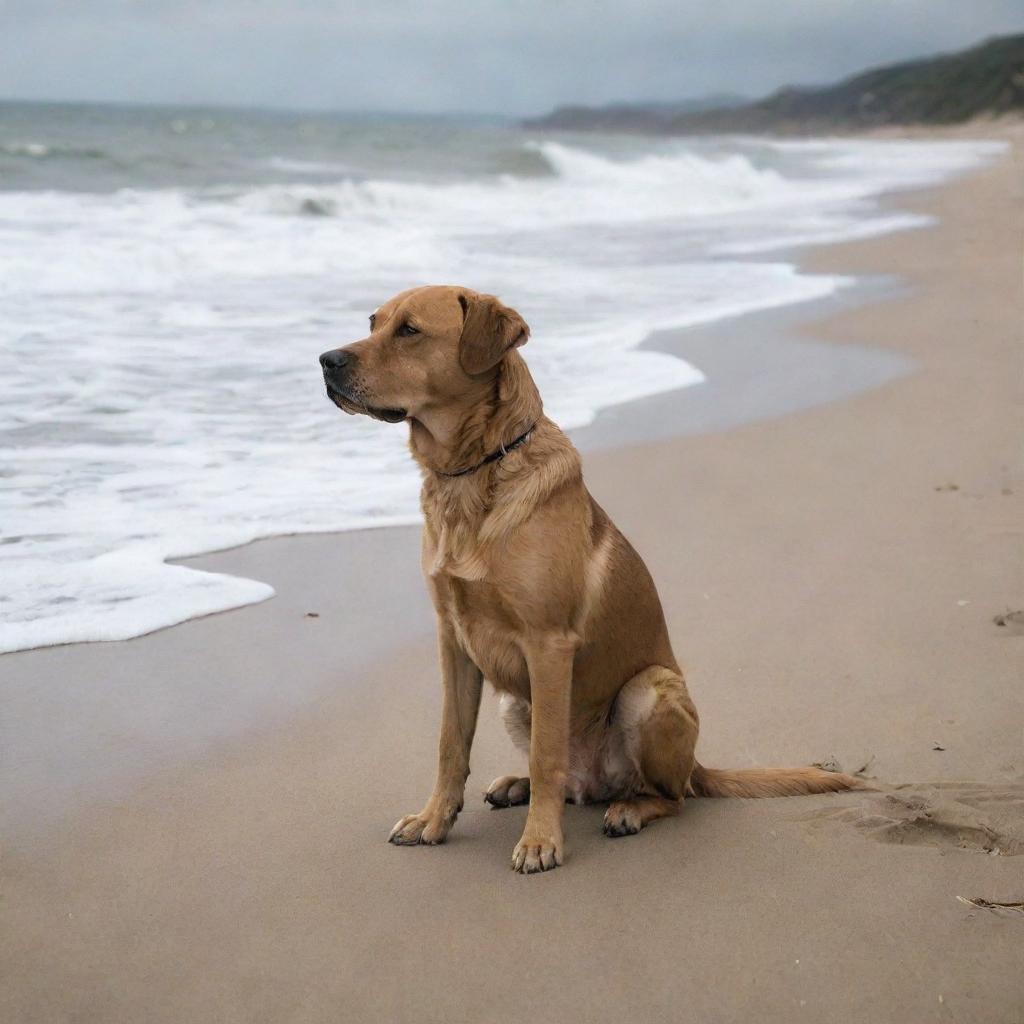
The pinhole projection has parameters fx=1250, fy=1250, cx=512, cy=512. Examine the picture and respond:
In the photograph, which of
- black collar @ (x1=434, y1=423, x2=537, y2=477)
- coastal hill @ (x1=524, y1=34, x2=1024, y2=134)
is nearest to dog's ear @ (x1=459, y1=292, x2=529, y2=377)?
black collar @ (x1=434, y1=423, x2=537, y2=477)

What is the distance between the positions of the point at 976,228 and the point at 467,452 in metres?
16.8

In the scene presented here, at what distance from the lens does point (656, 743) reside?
3363mm

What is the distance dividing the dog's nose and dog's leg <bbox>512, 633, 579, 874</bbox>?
0.89 meters

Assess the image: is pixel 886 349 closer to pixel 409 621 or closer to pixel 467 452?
pixel 409 621

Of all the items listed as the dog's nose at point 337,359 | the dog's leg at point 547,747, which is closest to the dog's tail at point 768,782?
the dog's leg at point 547,747

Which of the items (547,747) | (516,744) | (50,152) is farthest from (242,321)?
(50,152)

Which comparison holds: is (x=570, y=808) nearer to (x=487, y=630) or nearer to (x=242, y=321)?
(x=487, y=630)

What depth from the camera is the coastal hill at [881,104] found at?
360 feet

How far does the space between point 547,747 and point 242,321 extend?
832 cm

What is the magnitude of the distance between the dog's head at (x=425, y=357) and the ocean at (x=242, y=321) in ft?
5.43

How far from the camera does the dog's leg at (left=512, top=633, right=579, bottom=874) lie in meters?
3.20

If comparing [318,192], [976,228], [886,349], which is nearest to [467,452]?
[886,349]

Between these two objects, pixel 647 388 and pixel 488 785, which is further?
pixel 647 388

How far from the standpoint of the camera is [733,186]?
32.6 m
